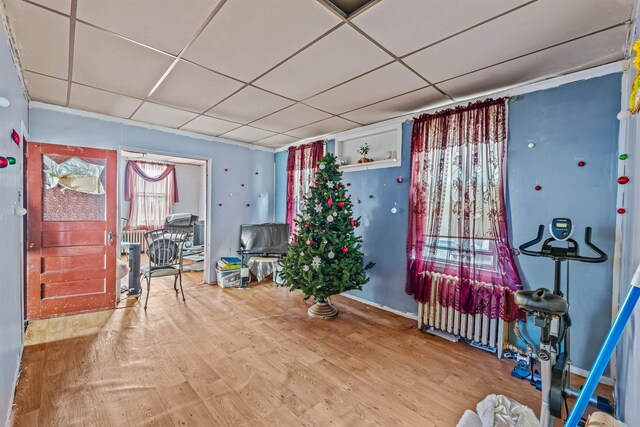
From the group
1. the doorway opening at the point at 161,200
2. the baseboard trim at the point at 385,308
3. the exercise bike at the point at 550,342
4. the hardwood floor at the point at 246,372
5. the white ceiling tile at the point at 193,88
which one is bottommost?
the hardwood floor at the point at 246,372

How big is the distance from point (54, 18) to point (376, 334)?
3597mm

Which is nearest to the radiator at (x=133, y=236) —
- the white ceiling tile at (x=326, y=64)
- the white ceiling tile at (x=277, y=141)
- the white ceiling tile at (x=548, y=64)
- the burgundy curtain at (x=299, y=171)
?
the white ceiling tile at (x=277, y=141)

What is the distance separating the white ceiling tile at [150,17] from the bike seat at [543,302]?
2467mm

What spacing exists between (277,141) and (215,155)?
1059 mm

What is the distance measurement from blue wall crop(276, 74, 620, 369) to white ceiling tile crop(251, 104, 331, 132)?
2.04m

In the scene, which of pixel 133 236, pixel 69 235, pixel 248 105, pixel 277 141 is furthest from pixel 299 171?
pixel 133 236

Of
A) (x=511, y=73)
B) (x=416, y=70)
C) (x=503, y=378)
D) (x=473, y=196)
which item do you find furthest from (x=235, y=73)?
(x=503, y=378)

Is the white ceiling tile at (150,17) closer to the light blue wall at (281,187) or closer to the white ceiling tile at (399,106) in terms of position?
the white ceiling tile at (399,106)

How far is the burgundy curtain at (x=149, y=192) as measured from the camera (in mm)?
7086

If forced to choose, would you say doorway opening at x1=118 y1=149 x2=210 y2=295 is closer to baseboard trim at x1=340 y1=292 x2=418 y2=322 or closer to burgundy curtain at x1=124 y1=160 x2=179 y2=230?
burgundy curtain at x1=124 y1=160 x2=179 y2=230

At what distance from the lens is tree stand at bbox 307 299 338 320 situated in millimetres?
3463

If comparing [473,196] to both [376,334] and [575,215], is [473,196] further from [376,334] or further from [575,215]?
[376,334]

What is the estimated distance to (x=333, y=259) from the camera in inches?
136

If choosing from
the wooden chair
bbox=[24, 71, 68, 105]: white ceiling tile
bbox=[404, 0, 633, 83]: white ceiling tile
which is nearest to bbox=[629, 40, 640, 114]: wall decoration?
bbox=[404, 0, 633, 83]: white ceiling tile
